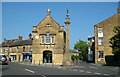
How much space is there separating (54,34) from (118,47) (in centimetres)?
1551

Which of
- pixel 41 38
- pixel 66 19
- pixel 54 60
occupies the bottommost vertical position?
pixel 54 60

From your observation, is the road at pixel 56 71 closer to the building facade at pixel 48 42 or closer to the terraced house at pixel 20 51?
the building facade at pixel 48 42

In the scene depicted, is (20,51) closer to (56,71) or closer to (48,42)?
(48,42)

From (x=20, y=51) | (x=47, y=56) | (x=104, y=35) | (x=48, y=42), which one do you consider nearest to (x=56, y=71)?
(x=48, y=42)

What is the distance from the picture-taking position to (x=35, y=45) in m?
39.2

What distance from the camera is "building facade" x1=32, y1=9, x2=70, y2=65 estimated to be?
38.5 meters

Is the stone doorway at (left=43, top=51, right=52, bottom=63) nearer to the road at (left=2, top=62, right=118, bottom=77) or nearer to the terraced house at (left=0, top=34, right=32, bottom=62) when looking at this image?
the road at (left=2, top=62, right=118, bottom=77)

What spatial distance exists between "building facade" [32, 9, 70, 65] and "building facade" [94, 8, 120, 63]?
32.8ft

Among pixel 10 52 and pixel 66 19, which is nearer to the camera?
pixel 66 19

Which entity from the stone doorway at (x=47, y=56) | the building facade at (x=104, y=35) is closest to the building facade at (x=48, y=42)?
the stone doorway at (x=47, y=56)

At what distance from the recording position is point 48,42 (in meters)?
39.2

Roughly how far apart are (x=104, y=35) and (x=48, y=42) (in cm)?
1489

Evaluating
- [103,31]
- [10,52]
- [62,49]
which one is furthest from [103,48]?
[10,52]

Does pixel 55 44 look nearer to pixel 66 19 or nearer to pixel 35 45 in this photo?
pixel 35 45
